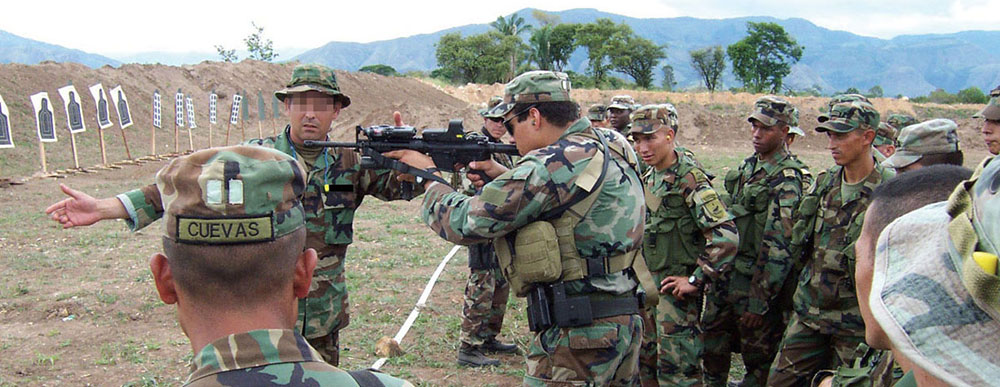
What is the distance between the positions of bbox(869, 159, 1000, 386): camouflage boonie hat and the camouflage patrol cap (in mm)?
3600

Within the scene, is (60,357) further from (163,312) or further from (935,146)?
(935,146)

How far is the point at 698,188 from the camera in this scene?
435cm

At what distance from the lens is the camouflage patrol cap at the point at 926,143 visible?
4035 mm

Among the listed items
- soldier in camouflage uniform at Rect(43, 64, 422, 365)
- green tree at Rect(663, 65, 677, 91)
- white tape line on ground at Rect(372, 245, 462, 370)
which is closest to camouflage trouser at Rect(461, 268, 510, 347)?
white tape line on ground at Rect(372, 245, 462, 370)

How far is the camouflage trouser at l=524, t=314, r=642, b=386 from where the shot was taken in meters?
2.97

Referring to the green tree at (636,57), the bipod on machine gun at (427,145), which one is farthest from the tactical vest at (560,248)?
the green tree at (636,57)

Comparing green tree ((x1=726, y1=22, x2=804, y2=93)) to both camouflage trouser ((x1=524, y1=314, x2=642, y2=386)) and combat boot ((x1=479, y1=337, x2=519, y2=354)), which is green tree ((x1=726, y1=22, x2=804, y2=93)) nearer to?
combat boot ((x1=479, y1=337, x2=519, y2=354))

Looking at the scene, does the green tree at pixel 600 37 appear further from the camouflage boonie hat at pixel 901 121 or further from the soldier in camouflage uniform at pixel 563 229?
the soldier in camouflage uniform at pixel 563 229

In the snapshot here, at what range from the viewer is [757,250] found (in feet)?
15.7

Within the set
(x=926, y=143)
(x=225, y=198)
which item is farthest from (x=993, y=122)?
(x=225, y=198)

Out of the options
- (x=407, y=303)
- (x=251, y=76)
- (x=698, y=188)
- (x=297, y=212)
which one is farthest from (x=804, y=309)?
(x=251, y=76)

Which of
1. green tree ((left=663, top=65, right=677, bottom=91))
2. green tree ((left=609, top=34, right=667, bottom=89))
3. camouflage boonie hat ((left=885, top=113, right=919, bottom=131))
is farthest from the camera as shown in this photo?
green tree ((left=609, top=34, right=667, bottom=89))

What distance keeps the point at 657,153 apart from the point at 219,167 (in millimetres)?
3533

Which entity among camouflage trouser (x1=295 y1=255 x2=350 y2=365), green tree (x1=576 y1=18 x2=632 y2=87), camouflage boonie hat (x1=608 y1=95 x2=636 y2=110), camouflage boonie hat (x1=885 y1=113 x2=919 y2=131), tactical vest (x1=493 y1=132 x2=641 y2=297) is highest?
green tree (x1=576 y1=18 x2=632 y2=87)
